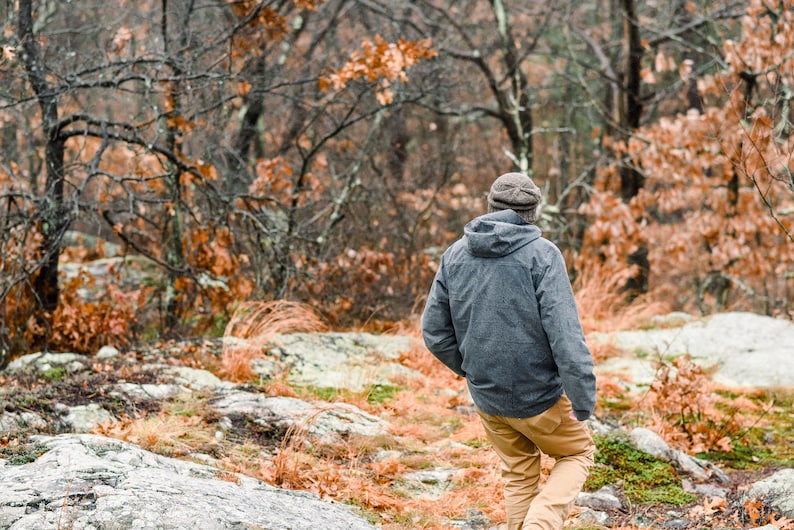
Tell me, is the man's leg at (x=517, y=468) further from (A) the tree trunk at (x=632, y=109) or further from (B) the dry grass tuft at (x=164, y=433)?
(A) the tree trunk at (x=632, y=109)

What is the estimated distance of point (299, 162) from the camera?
13.5m

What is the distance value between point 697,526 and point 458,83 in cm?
828

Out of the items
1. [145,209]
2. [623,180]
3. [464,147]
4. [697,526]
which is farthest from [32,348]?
[464,147]

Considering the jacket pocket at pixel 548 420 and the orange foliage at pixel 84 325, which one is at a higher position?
the jacket pocket at pixel 548 420

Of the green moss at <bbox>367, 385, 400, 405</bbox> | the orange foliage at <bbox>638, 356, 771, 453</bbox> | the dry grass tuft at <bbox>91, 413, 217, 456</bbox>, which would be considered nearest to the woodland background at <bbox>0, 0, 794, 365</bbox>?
the orange foliage at <bbox>638, 356, 771, 453</bbox>

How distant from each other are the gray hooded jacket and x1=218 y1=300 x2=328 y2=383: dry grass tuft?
11.7 ft

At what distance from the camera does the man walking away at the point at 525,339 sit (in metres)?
3.20

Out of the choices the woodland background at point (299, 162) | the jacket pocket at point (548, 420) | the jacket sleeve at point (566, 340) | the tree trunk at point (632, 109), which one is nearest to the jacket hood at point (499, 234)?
the jacket sleeve at point (566, 340)

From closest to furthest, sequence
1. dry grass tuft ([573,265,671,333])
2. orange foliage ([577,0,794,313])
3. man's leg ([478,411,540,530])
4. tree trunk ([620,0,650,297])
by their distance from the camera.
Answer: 1. man's leg ([478,411,540,530])
2. orange foliage ([577,0,794,313])
3. dry grass tuft ([573,265,671,333])
4. tree trunk ([620,0,650,297])

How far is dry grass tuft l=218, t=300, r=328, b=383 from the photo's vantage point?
6.53 meters

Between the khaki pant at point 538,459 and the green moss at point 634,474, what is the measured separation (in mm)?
1341

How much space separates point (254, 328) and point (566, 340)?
198 inches

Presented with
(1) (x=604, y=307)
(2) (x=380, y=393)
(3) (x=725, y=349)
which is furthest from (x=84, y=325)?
(3) (x=725, y=349)

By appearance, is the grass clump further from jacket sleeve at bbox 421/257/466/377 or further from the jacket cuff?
the jacket cuff
